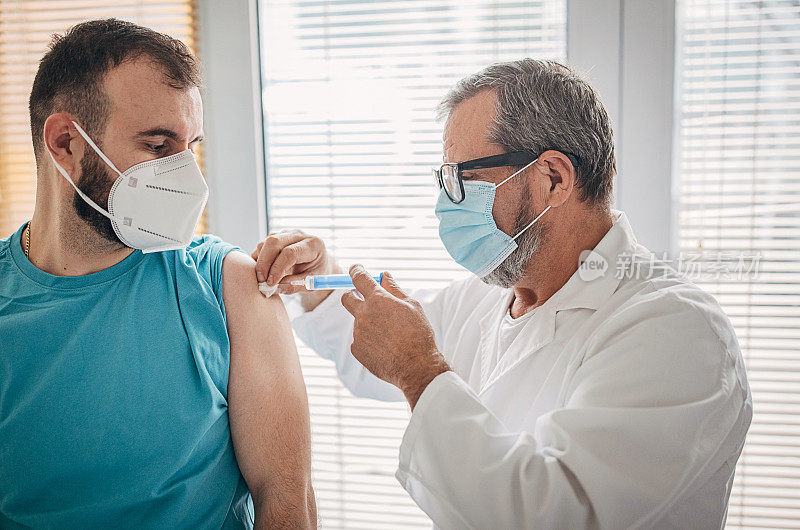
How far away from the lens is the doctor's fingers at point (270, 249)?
1460 millimetres

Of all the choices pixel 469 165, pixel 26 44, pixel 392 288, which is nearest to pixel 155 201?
pixel 392 288

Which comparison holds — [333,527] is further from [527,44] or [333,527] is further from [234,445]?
[527,44]

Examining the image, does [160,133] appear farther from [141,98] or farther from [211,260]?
[211,260]

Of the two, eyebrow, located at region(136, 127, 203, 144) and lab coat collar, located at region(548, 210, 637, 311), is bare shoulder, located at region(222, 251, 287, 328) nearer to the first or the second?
eyebrow, located at region(136, 127, 203, 144)

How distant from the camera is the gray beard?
137 cm

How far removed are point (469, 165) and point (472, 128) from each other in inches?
3.5

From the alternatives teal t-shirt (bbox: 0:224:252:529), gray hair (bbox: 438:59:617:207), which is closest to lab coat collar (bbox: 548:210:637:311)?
gray hair (bbox: 438:59:617:207)

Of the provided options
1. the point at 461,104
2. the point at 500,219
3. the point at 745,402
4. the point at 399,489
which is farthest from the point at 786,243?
the point at 399,489

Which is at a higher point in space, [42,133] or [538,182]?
[42,133]

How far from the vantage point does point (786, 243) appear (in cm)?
170

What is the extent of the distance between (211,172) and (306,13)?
2.07ft

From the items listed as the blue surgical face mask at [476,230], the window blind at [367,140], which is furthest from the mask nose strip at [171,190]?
the window blind at [367,140]

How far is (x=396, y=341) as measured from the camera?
4.05 feet

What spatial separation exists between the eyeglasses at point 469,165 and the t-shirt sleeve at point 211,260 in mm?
593
